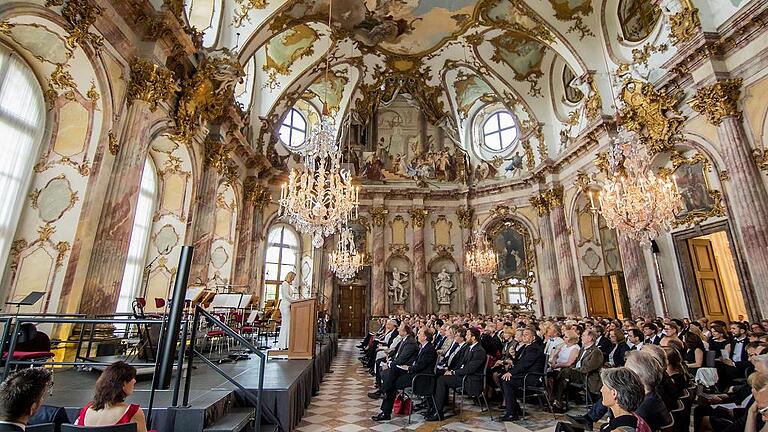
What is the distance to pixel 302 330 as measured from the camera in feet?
22.6

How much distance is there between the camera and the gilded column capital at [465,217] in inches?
712

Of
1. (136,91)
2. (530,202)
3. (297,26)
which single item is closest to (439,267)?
(530,202)

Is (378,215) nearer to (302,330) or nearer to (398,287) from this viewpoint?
(398,287)

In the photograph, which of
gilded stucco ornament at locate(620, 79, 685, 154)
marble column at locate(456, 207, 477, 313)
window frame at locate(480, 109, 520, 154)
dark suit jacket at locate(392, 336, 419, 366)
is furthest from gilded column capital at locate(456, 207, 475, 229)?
dark suit jacket at locate(392, 336, 419, 366)

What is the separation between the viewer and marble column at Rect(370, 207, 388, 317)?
55.2ft

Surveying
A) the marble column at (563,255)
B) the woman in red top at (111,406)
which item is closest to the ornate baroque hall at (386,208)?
the woman in red top at (111,406)

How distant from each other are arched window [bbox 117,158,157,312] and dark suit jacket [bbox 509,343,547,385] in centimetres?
913

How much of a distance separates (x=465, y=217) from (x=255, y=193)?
32.0ft

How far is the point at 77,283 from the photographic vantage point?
6.38m

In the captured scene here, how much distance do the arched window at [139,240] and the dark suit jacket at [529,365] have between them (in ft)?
30.0

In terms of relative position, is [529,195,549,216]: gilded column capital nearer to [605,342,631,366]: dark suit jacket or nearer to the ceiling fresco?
the ceiling fresco

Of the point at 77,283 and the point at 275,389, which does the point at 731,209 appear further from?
the point at 77,283

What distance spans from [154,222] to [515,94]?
48.1 ft

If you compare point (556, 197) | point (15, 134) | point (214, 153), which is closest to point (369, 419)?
point (15, 134)
